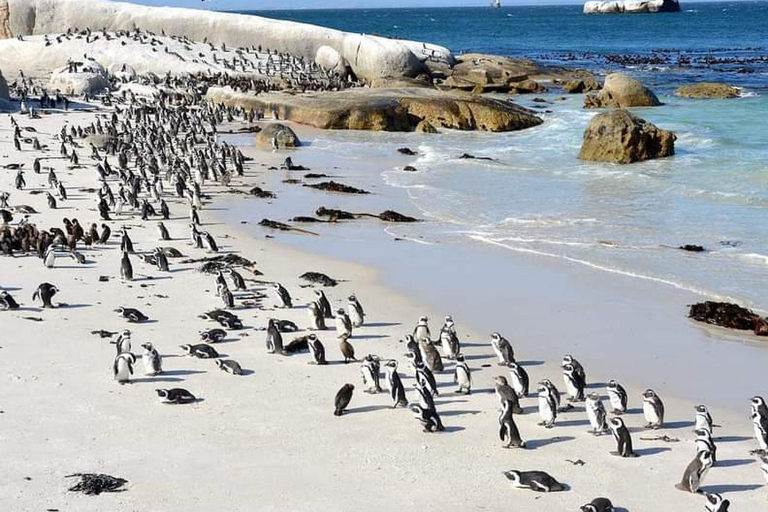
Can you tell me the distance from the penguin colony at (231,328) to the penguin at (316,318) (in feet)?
0.05

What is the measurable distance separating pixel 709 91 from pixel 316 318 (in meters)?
39.8

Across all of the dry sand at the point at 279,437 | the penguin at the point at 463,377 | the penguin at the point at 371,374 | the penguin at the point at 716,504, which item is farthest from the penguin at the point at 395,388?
the penguin at the point at 716,504

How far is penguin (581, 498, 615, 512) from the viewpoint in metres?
8.14

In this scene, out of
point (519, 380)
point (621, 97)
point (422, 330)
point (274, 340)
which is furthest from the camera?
point (621, 97)

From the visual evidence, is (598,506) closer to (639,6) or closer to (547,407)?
(547,407)

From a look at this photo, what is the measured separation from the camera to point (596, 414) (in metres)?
9.89

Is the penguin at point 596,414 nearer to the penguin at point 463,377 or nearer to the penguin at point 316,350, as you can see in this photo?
the penguin at point 463,377

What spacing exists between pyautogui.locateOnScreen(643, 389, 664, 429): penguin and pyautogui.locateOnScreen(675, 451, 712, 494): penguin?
120cm

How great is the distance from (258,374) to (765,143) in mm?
25290

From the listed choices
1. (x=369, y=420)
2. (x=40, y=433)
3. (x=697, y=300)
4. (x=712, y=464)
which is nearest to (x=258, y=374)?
(x=369, y=420)

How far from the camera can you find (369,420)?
1020cm

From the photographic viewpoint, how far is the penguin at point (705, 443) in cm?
911

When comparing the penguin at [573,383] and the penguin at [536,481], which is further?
the penguin at [573,383]

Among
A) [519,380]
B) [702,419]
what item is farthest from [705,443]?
[519,380]
